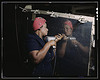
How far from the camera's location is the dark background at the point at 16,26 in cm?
157

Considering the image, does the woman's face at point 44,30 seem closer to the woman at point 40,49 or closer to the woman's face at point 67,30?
the woman at point 40,49

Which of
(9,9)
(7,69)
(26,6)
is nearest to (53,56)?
(7,69)

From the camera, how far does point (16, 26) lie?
5.19 ft

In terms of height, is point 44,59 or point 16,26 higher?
point 16,26

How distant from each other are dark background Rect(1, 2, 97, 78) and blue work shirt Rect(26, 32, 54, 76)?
128mm

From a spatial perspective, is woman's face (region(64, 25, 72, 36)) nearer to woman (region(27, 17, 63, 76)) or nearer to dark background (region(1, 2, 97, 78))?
woman (region(27, 17, 63, 76))

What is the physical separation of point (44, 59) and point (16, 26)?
66 cm

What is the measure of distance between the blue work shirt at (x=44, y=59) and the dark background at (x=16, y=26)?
0.13m

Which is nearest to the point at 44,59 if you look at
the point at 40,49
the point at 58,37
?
the point at 40,49

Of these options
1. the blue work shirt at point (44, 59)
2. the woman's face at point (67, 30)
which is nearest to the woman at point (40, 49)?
the blue work shirt at point (44, 59)

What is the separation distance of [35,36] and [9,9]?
1.87 feet

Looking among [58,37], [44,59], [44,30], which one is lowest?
[44,59]

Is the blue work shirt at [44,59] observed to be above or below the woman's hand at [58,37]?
below

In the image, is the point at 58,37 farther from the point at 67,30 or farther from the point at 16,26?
the point at 16,26
